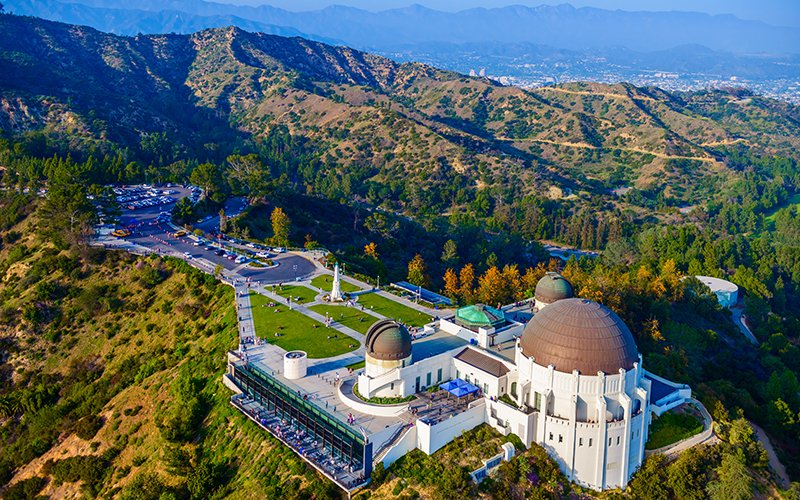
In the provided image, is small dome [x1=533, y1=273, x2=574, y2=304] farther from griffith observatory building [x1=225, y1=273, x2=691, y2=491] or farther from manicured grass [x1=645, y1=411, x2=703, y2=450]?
manicured grass [x1=645, y1=411, x2=703, y2=450]

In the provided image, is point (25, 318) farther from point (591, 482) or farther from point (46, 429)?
point (591, 482)

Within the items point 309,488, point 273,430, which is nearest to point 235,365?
point 273,430

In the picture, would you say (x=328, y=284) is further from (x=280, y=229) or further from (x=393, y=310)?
(x=280, y=229)

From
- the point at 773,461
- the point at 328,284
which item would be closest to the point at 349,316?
the point at 328,284

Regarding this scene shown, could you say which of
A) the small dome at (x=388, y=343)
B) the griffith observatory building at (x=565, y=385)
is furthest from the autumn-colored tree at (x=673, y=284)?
the small dome at (x=388, y=343)

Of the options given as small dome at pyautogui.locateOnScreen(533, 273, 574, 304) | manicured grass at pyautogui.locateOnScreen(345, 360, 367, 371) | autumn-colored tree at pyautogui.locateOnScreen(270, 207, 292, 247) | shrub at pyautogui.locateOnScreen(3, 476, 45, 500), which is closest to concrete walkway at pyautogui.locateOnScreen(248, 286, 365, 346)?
manicured grass at pyautogui.locateOnScreen(345, 360, 367, 371)

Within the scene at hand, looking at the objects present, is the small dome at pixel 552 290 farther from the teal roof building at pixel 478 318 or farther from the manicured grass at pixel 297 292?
the manicured grass at pixel 297 292
